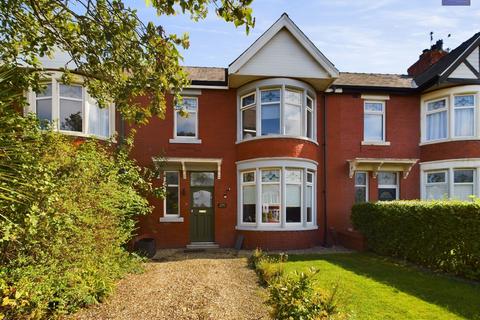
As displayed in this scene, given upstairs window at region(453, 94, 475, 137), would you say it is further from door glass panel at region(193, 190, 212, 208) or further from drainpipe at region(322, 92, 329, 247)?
door glass panel at region(193, 190, 212, 208)

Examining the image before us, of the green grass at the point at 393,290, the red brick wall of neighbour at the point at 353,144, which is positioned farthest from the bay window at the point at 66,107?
the red brick wall of neighbour at the point at 353,144

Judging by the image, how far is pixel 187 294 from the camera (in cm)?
688

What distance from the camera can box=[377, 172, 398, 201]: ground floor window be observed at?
1462 cm

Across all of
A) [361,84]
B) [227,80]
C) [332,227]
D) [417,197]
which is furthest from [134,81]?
[417,197]

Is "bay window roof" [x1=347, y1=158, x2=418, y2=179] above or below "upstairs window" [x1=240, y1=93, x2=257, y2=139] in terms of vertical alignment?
below

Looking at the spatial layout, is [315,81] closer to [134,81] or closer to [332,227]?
[332,227]

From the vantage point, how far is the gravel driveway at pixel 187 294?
580 centimetres

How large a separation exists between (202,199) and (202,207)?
0.32m

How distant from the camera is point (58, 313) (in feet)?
17.6

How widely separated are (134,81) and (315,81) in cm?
933

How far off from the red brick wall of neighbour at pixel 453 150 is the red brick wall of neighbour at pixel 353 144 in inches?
24.3

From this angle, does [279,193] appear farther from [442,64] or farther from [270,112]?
[442,64]

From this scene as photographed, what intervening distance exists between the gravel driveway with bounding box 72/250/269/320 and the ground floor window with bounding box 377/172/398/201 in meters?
7.61

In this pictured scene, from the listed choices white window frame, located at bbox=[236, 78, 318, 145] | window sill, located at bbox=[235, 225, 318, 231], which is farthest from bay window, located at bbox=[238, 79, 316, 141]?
window sill, located at bbox=[235, 225, 318, 231]
